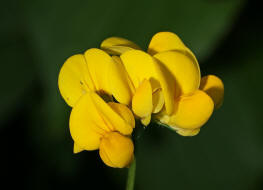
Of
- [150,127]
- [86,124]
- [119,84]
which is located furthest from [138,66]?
[150,127]

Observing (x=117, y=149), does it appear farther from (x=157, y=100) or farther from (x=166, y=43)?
(x=166, y=43)

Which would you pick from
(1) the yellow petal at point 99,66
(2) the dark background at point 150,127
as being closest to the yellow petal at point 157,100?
(1) the yellow petal at point 99,66

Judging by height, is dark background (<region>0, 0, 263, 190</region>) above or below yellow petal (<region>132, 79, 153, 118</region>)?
below

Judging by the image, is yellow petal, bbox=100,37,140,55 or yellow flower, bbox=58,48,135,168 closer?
yellow flower, bbox=58,48,135,168

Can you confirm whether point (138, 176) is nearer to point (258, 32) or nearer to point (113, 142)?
point (258, 32)

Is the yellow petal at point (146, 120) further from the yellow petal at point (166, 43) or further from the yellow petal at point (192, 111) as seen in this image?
the yellow petal at point (166, 43)

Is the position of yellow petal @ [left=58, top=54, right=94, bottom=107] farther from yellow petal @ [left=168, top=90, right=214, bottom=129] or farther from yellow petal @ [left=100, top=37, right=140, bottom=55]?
yellow petal @ [left=168, top=90, right=214, bottom=129]

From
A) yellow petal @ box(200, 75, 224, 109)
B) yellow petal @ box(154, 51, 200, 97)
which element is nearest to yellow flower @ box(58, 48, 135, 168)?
yellow petal @ box(154, 51, 200, 97)
